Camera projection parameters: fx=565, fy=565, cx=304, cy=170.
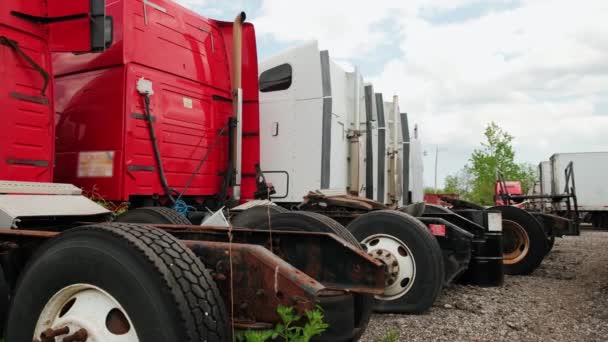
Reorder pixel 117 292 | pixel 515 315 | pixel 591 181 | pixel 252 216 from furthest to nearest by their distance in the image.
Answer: pixel 591 181
pixel 515 315
pixel 252 216
pixel 117 292

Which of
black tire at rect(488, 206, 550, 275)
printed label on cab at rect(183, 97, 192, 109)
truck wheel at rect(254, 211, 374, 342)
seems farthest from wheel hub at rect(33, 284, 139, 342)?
black tire at rect(488, 206, 550, 275)

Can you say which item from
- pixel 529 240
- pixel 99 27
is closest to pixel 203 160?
pixel 99 27

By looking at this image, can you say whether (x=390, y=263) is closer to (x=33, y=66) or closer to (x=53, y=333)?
(x=33, y=66)

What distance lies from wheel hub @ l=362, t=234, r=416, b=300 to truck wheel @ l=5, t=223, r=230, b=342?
2.98 metres

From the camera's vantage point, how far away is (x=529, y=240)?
314 inches

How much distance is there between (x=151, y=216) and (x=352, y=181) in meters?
3.38

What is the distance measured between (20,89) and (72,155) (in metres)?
1.21

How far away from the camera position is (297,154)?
6535mm

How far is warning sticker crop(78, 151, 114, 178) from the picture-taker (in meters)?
4.65

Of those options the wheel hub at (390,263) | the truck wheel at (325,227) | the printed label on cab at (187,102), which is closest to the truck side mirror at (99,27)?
the printed label on cab at (187,102)

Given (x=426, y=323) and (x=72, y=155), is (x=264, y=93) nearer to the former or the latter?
(x=72, y=155)

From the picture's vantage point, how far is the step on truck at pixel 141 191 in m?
2.07

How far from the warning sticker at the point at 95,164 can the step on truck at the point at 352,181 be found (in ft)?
3.80

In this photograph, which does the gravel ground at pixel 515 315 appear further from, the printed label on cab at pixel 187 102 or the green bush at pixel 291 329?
the printed label on cab at pixel 187 102
